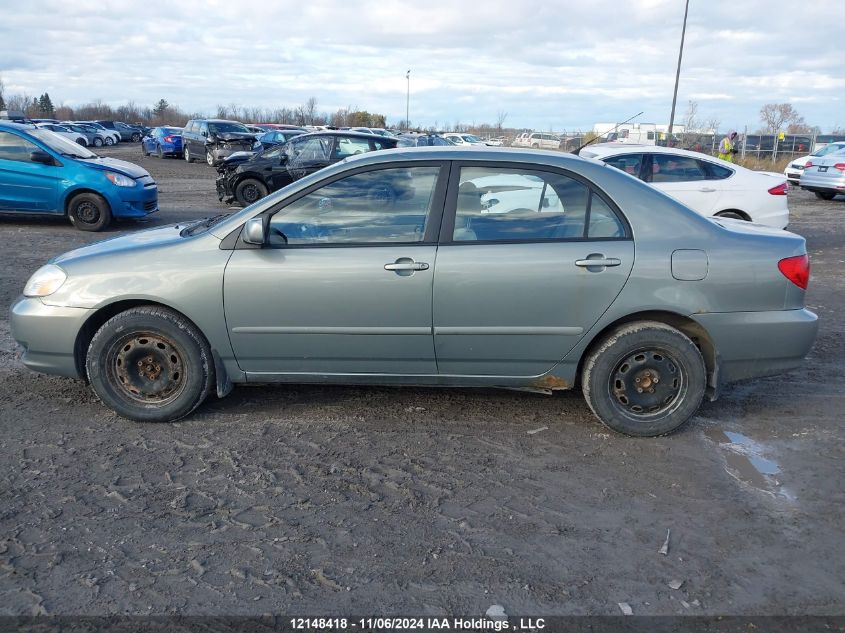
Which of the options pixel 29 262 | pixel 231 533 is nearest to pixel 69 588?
pixel 231 533

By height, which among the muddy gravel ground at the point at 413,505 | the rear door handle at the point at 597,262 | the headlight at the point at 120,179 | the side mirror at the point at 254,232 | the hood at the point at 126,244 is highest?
the side mirror at the point at 254,232

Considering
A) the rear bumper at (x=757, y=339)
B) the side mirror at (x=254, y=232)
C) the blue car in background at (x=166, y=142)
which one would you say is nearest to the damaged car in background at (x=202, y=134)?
the blue car in background at (x=166, y=142)

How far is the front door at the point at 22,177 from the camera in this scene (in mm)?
11406

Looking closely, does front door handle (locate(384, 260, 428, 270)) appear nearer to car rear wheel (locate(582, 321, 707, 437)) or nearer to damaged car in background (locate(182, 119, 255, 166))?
car rear wheel (locate(582, 321, 707, 437))

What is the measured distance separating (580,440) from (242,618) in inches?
92.3

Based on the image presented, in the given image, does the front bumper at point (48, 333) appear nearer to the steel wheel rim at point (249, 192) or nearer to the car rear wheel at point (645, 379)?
the car rear wheel at point (645, 379)

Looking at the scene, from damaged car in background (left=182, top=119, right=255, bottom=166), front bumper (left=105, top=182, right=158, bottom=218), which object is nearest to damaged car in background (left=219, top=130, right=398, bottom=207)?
front bumper (left=105, top=182, right=158, bottom=218)

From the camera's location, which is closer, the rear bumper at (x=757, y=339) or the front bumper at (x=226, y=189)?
the rear bumper at (x=757, y=339)

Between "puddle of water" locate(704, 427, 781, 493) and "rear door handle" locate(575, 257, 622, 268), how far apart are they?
4.06 feet

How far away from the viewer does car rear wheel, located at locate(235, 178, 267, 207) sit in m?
15.6

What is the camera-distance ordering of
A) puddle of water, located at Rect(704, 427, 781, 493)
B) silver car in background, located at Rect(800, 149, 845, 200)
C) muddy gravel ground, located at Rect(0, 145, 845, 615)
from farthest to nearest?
silver car in background, located at Rect(800, 149, 845, 200) → puddle of water, located at Rect(704, 427, 781, 493) → muddy gravel ground, located at Rect(0, 145, 845, 615)

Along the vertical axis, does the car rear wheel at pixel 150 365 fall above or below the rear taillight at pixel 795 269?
below

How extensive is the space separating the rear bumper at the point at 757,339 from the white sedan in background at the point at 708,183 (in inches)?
240

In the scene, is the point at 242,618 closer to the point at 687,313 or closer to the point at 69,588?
the point at 69,588
